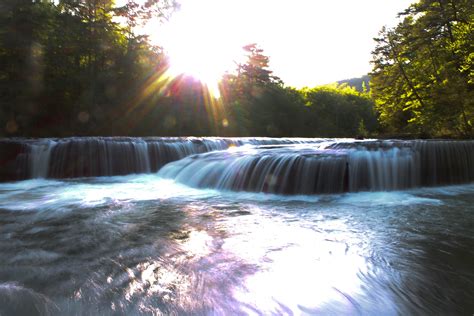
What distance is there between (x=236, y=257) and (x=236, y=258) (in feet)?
0.08

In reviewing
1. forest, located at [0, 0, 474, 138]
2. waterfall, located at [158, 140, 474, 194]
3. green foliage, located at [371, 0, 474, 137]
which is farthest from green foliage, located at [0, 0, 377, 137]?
waterfall, located at [158, 140, 474, 194]

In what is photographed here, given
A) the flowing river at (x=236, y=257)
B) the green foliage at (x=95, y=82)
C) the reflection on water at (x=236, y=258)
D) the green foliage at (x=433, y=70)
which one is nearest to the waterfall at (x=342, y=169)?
the flowing river at (x=236, y=257)

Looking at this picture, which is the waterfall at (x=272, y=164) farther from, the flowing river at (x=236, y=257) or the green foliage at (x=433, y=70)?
the green foliage at (x=433, y=70)

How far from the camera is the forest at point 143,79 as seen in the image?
52.0ft

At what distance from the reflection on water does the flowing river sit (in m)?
0.01

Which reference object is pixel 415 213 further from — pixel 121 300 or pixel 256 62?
pixel 256 62

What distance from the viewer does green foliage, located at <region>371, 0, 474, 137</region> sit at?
46.7 ft

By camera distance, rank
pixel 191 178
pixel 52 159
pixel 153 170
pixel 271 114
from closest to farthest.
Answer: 1. pixel 191 178
2. pixel 52 159
3. pixel 153 170
4. pixel 271 114

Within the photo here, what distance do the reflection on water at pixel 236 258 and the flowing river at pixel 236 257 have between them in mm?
13

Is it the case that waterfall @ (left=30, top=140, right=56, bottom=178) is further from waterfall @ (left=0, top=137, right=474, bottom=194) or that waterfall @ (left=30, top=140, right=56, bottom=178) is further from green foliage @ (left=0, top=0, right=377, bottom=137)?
green foliage @ (left=0, top=0, right=377, bottom=137)

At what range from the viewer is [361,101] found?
55.0 metres

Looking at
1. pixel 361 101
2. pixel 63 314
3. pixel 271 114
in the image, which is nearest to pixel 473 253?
pixel 63 314

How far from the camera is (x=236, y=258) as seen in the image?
292 cm

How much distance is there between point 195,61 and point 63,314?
3053cm
